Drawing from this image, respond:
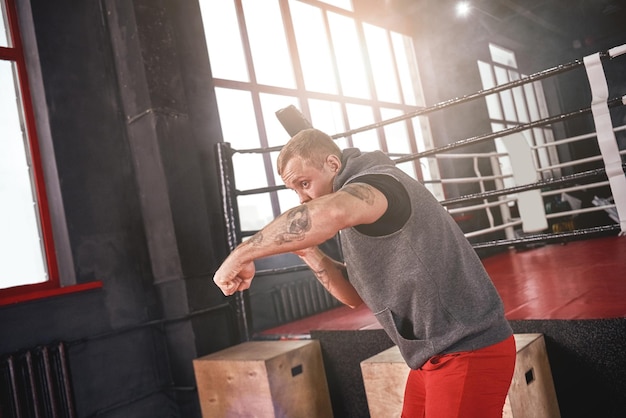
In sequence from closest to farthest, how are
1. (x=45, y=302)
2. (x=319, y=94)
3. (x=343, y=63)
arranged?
(x=45, y=302), (x=319, y=94), (x=343, y=63)

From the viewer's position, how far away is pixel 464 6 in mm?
7645

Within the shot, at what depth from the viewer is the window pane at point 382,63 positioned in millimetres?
6688

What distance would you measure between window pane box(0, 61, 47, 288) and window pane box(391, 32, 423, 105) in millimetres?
5528

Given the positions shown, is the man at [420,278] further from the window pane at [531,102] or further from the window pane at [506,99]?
the window pane at [531,102]

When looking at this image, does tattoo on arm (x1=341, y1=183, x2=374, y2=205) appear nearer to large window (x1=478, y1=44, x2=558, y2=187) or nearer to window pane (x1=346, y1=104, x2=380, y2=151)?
window pane (x1=346, y1=104, x2=380, y2=151)

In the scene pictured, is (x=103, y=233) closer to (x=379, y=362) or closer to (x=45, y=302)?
(x=45, y=302)

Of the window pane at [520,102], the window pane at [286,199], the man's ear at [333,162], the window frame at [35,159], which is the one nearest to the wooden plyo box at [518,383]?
the man's ear at [333,162]

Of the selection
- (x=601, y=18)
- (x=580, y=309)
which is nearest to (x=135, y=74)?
(x=580, y=309)

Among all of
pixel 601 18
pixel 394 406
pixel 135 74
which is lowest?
pixel 394 406

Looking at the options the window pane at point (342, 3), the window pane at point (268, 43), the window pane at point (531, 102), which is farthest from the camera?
the window pane at point (531, 102)

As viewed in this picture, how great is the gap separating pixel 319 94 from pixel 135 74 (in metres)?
2.62

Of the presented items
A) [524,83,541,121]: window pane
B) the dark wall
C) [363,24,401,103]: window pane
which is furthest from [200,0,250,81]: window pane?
[524,83,541,121]: window pane

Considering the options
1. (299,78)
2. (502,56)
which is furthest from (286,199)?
(502,56)

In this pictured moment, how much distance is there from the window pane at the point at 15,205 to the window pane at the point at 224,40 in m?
1.77
